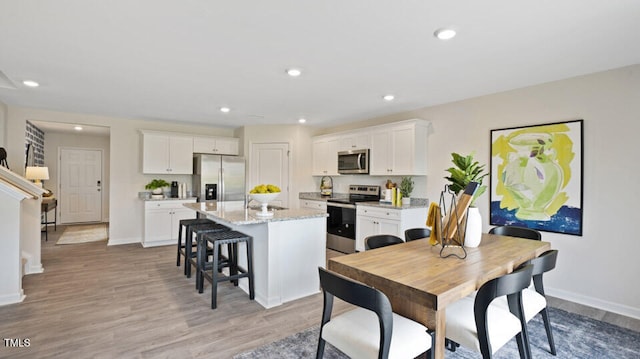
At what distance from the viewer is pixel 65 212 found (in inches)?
311

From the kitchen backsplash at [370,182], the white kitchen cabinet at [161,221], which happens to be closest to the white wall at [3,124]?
the white kitchen cabinet at [161,221]

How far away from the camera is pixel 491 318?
1713 mm

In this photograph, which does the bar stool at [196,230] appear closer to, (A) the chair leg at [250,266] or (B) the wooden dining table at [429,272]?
(A) the chair leg at [250,266]

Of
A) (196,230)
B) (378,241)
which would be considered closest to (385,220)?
(378,241)

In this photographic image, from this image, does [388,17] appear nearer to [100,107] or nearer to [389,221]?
[389,221]

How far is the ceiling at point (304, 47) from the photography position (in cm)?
194

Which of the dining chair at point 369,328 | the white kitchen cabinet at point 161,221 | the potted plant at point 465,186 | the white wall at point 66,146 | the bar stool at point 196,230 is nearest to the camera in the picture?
the dining chair at point 369,328

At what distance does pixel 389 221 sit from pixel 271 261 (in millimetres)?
1975

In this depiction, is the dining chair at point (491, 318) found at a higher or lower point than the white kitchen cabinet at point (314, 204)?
lower

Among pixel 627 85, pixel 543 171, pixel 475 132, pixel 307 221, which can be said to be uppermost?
pixel 627 85

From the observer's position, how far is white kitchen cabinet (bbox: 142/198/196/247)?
5.45m

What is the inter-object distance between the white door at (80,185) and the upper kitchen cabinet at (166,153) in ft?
12.5

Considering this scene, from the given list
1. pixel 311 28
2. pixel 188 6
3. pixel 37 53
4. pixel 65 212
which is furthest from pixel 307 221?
pixel 65 212

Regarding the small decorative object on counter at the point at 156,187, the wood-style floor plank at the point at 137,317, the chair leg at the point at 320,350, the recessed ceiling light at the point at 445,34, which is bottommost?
the wood-style floor plank at the point at 137,317
